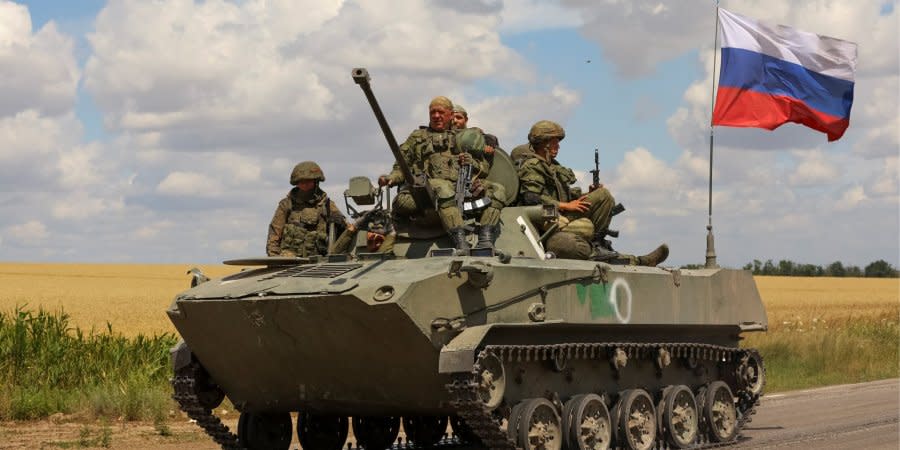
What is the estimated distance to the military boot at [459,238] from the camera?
1438cm

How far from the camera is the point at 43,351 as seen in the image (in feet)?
68.8

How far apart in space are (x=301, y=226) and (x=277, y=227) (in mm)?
332

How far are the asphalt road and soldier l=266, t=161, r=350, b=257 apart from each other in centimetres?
537

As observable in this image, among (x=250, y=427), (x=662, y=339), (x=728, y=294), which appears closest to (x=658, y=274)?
(x=662, y=339)

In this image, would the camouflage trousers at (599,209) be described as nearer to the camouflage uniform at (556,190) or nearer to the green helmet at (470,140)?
the camouflage uniform at (556,190)

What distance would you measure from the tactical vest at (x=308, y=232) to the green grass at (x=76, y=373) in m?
3.87

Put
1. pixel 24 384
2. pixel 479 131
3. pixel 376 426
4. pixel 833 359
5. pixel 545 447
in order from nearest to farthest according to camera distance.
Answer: pixel 545 447
pixel 479 131
pixel 376 426
pixel 24 384
pixel 833 359

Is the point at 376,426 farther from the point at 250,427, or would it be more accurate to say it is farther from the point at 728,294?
the point at 728,294

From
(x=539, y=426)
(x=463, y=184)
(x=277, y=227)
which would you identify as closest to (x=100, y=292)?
(x=277, y=227)

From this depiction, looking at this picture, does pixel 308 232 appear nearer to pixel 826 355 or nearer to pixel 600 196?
pixel 600 196

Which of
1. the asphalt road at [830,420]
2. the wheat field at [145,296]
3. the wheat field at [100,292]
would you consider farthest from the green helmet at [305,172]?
the wheat field at [145,296]

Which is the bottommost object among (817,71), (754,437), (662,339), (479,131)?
(754,437)

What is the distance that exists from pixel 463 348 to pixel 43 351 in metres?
10.2

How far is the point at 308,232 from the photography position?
16703 mm
